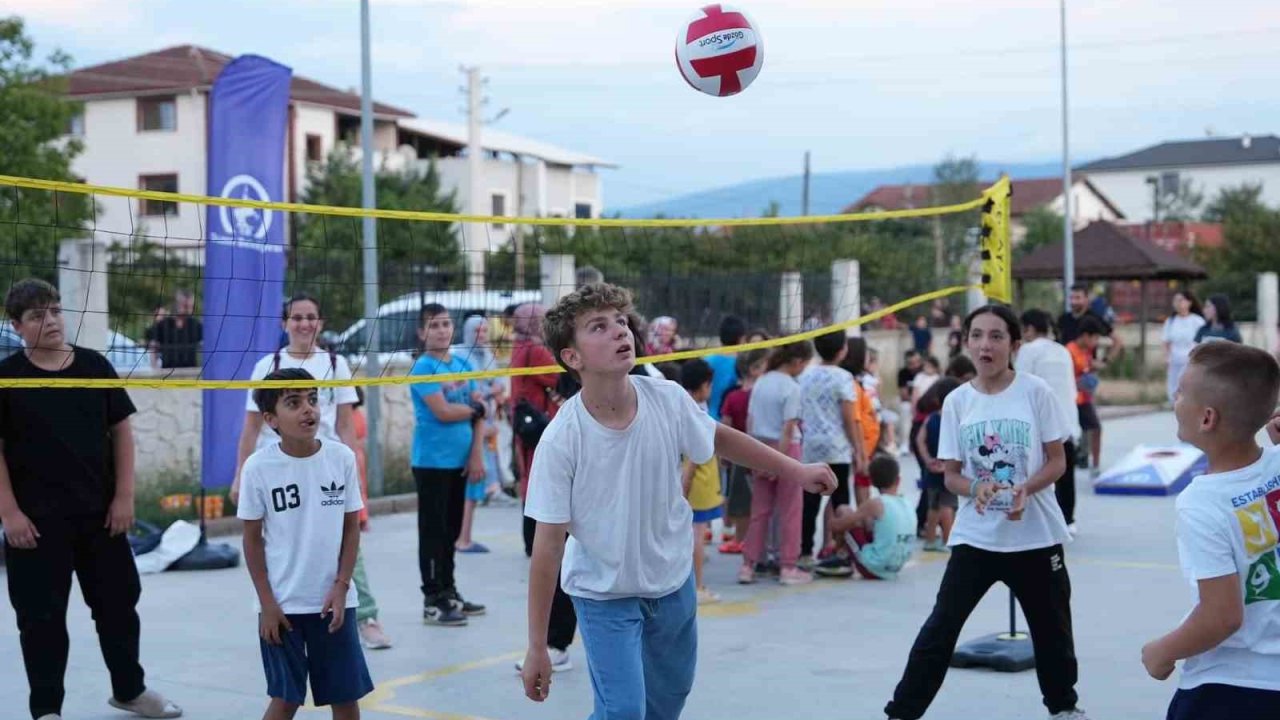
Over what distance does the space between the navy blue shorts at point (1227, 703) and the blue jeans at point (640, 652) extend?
147 cm

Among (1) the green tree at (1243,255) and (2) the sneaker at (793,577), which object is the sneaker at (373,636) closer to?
(2) the sneaker at (793,577)

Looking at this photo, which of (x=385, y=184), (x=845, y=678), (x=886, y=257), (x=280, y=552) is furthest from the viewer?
(x=385, y=184)

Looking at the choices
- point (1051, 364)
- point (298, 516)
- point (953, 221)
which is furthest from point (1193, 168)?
point (298, 516)

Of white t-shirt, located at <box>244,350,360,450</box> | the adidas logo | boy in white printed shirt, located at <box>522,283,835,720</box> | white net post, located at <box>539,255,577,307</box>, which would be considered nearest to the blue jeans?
boy in white printed shirt, located at <box>522,283,835,720</box>

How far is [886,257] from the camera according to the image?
33250 millimetres

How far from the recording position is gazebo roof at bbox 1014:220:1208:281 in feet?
86.2

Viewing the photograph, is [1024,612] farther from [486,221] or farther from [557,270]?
[557,270]

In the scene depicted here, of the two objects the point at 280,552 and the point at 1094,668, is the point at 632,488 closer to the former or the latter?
the point at 280,552

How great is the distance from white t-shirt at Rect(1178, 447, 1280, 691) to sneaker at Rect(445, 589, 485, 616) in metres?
5.53

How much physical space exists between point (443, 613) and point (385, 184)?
39.2m

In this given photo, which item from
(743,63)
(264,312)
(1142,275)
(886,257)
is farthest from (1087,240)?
(743,63)

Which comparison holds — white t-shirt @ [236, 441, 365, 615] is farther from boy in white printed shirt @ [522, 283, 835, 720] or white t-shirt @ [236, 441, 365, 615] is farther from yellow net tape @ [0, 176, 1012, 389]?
boy in white printed shirt @ [522, 283, 835, 720]

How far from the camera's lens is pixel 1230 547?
361cm

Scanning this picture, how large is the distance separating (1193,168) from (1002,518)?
98.7 m
